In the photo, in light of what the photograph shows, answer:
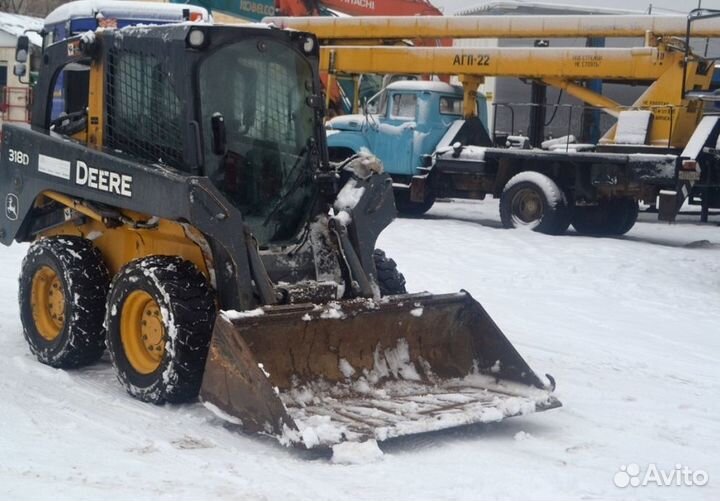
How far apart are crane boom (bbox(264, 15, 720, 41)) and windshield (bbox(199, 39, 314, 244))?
975 cm

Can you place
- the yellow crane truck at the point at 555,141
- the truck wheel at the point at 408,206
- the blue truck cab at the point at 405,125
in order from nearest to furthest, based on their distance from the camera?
1. the yellow crane truck at the point at 555,141
2. the blue truck cab at the point at 405,125
3. the truck wheel at the point at 408,206

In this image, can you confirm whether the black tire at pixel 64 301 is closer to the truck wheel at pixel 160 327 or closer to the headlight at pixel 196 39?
the truck wheel at pixel 160 327

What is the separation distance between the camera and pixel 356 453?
5523 millimetres

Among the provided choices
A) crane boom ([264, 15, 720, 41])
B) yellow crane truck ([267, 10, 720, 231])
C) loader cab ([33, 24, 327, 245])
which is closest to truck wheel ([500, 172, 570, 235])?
yellow crane truck ([267, 10, 720, 231])

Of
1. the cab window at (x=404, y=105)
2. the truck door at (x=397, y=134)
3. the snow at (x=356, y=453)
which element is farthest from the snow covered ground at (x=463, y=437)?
the cab window at (x=404, y=105)

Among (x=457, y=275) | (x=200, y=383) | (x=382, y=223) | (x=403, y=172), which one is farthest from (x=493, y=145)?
(x=200, y=383)

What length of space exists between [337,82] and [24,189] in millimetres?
12958

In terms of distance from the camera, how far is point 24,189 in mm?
7672

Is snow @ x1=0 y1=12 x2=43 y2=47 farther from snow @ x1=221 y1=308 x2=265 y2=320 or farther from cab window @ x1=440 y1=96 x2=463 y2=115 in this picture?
snow @ x1=221 y1=308 x2=265 y2=320

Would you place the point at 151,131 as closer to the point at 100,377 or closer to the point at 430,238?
the point at 100,377

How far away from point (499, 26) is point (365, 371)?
12.2 m

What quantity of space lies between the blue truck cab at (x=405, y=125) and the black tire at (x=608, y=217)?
214 cm

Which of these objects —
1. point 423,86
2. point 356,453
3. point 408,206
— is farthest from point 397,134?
point 356,453

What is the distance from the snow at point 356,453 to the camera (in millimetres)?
5496
